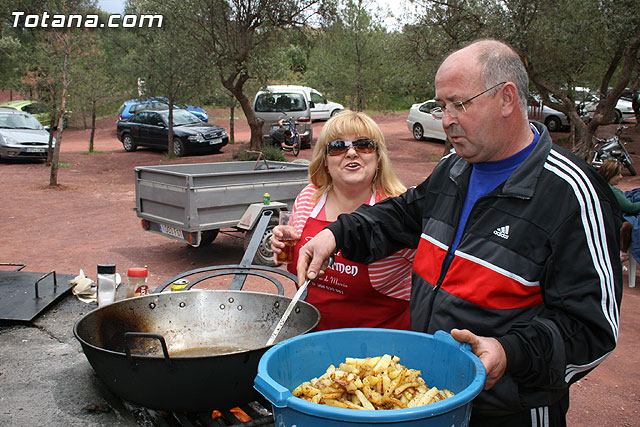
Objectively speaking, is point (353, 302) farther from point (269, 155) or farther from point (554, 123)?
point (554, 123)

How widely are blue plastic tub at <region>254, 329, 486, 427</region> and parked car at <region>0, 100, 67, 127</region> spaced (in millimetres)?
16723

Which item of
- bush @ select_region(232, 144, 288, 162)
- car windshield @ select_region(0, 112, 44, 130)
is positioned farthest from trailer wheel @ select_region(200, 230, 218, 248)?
car windshield @ select_region(0, 112, 44, 130)

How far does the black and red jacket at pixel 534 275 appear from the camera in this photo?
5.15 feet

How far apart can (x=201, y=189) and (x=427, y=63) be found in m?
12.9

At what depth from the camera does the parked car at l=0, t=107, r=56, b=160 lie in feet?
59.8

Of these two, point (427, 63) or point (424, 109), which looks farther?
point (424, 109)

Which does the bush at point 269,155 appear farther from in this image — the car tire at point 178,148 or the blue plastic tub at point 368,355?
the blue plastic tub at point 368,355

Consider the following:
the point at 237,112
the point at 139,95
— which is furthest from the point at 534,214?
the point at 237,112

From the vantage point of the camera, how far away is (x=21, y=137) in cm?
1859

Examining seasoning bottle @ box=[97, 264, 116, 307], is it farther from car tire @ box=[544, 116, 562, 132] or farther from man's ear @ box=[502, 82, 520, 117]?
car tire @ box=[544, 116, 562, 132]

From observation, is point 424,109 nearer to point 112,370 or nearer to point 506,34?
point 506,34

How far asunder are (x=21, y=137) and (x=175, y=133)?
4884 mm

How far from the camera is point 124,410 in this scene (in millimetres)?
2211

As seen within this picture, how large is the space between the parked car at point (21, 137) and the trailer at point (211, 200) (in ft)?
41.5
